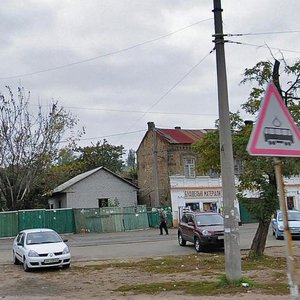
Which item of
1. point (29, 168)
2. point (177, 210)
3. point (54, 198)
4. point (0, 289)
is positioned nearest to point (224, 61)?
point (0, 289)

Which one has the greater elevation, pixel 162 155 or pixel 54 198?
pixel 162 155

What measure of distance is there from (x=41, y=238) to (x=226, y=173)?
10.5m

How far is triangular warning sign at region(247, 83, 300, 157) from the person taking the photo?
5.61 m

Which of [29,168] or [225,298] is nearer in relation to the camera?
[225,298]

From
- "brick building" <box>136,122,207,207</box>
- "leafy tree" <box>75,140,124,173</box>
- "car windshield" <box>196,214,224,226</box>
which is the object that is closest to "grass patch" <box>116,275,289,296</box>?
"car windshield" <box>196,214,224,226</box>

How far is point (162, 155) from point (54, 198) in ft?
42.0

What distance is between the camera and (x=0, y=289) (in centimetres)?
1441

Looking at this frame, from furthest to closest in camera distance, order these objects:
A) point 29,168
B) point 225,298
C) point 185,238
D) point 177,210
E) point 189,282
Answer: point 177,210, point 29,168, point 185,238, point 189,282, point 225,298

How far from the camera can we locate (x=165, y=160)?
5300 cm

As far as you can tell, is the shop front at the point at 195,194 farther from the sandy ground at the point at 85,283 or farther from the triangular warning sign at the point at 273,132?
the triangular warning sign at the point at 273,132

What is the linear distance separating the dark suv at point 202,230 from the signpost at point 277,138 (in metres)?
17.4

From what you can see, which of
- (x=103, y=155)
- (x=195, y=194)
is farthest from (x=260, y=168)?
(x=103, y=155)

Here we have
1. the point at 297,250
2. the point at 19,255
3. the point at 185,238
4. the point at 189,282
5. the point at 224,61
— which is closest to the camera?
the point at 224,61

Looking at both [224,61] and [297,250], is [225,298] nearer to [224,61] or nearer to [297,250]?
[224,61]
